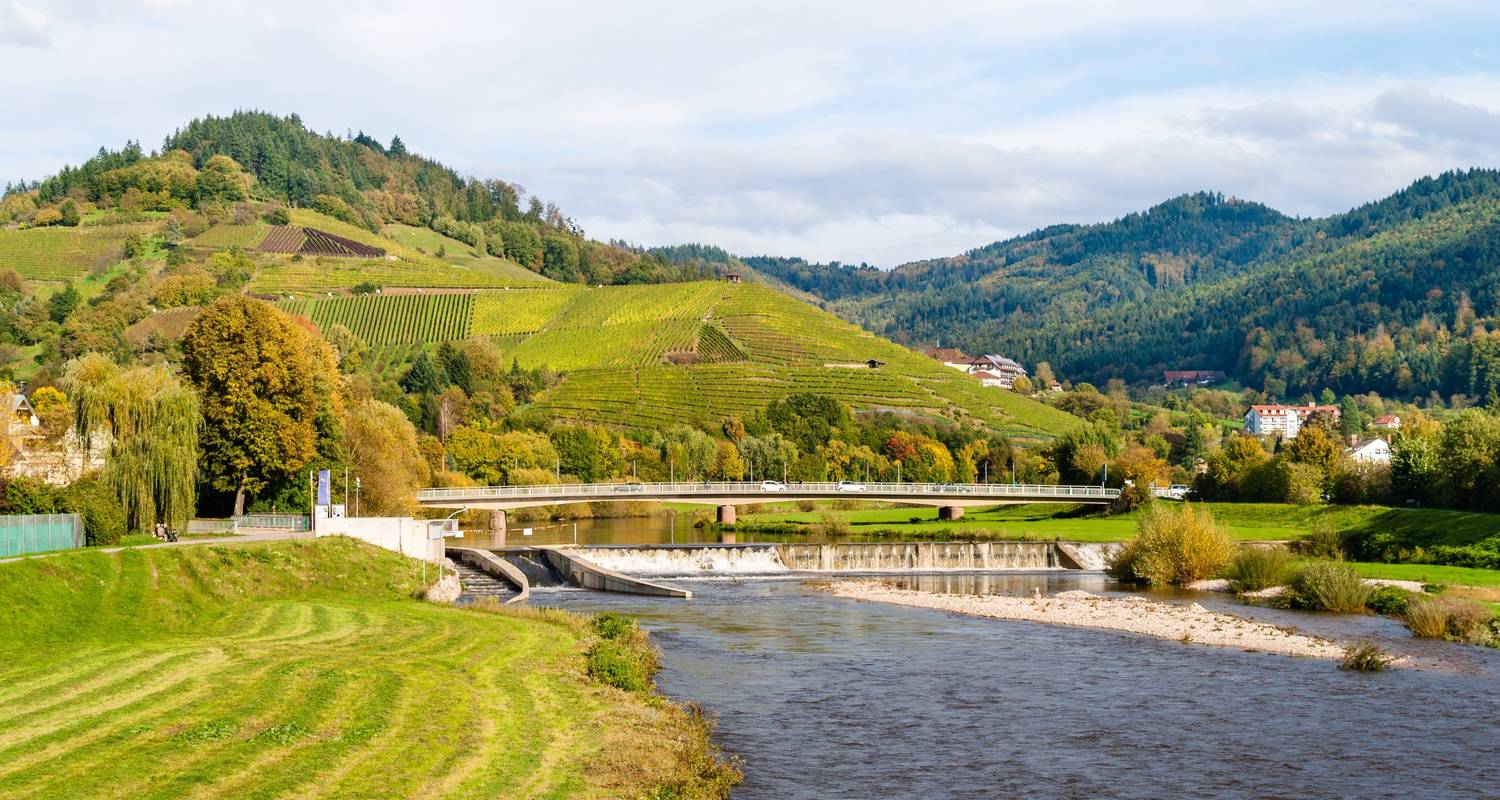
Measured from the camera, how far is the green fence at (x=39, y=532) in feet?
150

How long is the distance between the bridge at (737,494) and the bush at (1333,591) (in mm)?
56705

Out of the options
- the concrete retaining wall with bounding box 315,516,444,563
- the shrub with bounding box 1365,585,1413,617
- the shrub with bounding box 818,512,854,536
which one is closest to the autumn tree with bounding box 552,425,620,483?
the shrub with bounding box 818,512,854,536

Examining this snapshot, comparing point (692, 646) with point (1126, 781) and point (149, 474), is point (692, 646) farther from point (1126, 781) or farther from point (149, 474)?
point (149, 474)

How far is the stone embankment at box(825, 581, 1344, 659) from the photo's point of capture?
4919 centimetres

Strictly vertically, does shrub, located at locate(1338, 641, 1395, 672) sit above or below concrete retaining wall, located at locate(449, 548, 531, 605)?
below

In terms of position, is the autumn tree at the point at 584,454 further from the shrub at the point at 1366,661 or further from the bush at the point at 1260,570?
the shrub at the point at 1366,661

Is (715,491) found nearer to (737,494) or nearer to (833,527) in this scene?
(737,494)

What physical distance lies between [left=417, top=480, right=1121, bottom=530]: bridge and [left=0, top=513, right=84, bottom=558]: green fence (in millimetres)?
50223

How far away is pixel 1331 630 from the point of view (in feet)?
174

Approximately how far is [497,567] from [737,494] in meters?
45.7

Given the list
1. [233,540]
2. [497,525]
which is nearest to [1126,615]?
[233,540]

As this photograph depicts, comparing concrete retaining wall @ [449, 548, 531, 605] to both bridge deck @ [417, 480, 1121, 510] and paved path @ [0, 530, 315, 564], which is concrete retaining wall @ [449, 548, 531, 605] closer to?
paved path @ [0, 530, 315, 564]

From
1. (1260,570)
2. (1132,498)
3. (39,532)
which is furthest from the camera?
(1132,498)

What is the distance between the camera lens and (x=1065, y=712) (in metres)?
36.3
